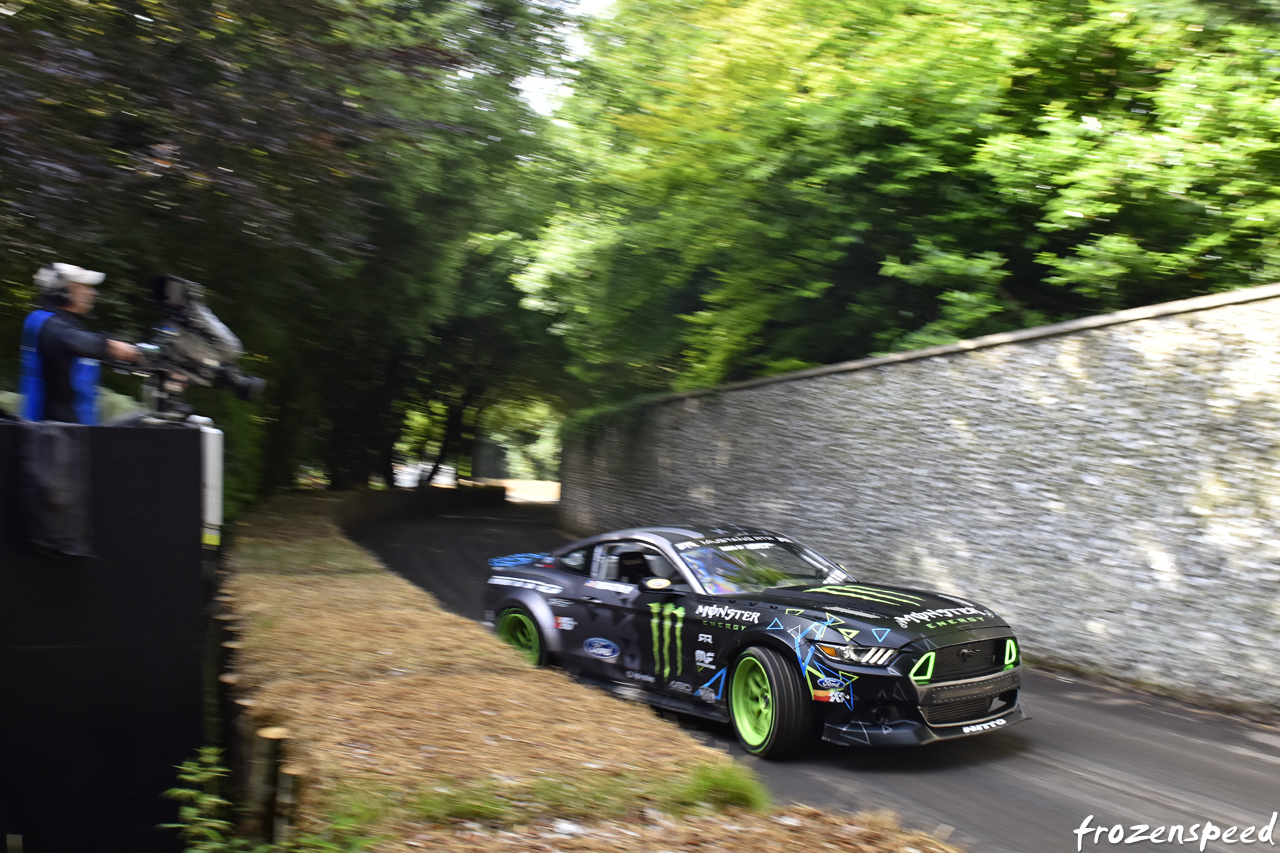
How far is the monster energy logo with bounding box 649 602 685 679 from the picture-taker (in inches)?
290

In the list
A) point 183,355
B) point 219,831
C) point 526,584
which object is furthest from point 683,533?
point 219,831

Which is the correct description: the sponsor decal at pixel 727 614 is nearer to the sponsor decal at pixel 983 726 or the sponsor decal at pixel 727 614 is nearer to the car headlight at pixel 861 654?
the car headlight at pixel 861 654

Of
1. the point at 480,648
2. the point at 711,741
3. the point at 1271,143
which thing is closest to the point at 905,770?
the point at 711,741

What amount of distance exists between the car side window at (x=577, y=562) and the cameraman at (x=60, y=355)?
4145mm

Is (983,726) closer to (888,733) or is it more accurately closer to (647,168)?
(888,733)

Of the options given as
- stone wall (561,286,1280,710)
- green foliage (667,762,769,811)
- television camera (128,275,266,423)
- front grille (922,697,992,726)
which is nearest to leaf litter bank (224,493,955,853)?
green foliage (667,762,769,811)

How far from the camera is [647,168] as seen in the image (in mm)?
17062

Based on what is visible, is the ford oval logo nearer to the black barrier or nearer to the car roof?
the car roof

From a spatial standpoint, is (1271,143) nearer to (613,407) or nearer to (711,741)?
(711,741)

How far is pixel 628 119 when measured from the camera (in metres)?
16.9

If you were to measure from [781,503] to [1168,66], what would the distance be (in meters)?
7.51

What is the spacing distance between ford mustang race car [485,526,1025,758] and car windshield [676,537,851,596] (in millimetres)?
15

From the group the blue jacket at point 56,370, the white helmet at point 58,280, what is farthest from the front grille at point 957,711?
the white helmet at point 58,280

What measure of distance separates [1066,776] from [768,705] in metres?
1.84
